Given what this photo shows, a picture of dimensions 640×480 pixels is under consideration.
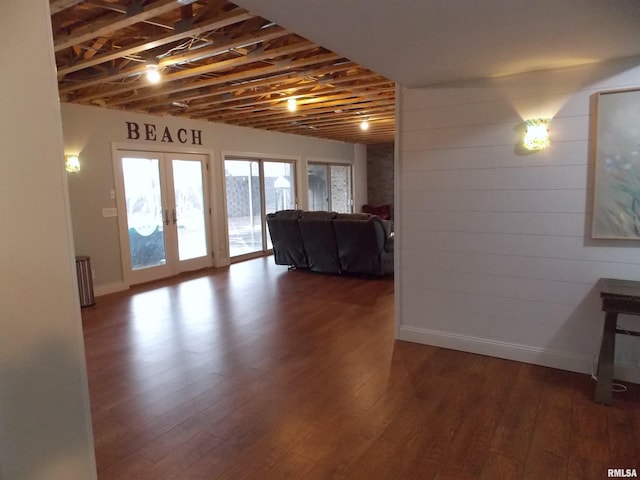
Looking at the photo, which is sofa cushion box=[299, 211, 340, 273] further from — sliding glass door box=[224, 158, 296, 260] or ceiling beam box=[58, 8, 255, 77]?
ceiling beam box=[58, 8, 255, 77]

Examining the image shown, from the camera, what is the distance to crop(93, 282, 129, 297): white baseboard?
5582mm

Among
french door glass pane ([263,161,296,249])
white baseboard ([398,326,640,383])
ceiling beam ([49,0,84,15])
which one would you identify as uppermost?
ceiling beam ([49,0,84,15])

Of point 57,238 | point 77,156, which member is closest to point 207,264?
point 77,156

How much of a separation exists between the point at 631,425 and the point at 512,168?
1834 mm

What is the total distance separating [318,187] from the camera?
10312 mm

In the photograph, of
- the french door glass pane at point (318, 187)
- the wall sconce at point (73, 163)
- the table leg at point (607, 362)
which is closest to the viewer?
the table leg at point (607, 362)

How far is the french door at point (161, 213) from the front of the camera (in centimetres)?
600

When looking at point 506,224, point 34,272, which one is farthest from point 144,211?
point 34,272

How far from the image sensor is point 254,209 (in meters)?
8.36

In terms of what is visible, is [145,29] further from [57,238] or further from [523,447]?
[523,447]

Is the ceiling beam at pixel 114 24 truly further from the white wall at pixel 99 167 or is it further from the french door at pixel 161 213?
the french door at pixel 161 213

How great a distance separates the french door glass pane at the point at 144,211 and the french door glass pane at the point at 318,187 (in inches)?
165

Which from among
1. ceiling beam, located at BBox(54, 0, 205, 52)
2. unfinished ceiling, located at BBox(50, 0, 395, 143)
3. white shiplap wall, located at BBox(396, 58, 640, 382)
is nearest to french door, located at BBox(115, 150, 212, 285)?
unfinished ceiling, located at BBox(50, 0, 395, 143)

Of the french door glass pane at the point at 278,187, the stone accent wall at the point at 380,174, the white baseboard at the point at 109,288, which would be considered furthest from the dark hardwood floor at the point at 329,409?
the stone accent wall at the point at 380,174
